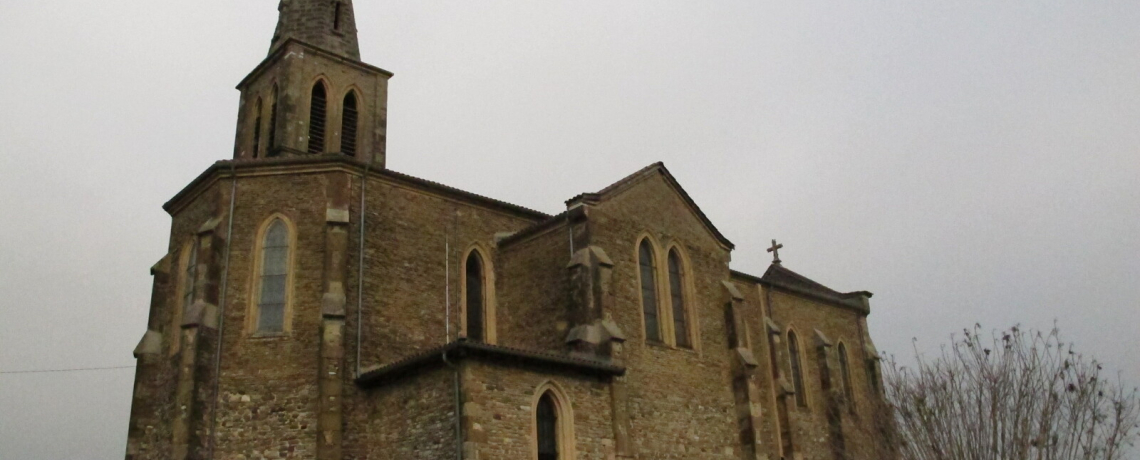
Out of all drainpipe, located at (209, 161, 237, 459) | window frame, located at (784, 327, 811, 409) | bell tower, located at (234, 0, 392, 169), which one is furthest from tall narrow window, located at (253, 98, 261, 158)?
window frame, located at (784, 327, 811, 409)

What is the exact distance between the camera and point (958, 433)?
698 inches

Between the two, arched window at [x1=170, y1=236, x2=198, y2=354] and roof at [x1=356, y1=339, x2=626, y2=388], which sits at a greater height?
arched window at [x1=170, y1=236, x2=198, y2=354]

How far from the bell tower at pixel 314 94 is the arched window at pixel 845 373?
18143 mm

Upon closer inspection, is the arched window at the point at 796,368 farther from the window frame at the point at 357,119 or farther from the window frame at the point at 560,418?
the window frame at the point at 357,119

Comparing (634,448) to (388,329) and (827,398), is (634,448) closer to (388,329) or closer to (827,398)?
(388,329)

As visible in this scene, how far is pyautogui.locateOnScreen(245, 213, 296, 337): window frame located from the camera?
21.4 meters

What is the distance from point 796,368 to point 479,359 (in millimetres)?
17178

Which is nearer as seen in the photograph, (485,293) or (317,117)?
(485,293)

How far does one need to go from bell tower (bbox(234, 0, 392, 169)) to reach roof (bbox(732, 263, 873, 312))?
41.9 ft

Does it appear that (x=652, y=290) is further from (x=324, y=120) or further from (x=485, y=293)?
(x=324, y=120)

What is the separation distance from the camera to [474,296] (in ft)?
81.1

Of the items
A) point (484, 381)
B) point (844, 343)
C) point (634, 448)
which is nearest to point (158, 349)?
point (484, 381)

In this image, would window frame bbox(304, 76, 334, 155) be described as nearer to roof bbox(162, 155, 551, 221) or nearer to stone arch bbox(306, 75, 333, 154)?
stone arch bbox(306, 75, 333, 154)

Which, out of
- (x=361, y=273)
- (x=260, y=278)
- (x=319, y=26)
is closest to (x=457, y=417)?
(x=361, y=273)
